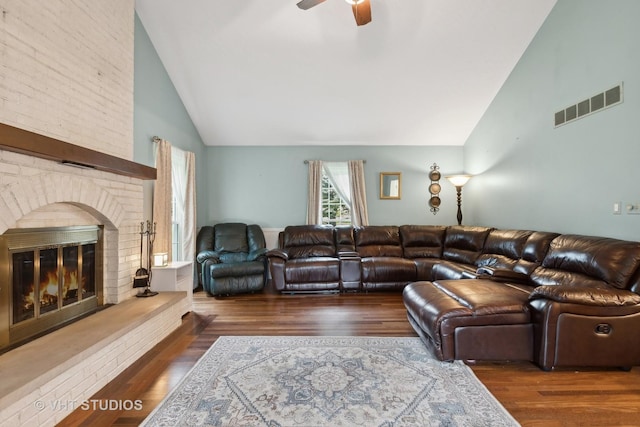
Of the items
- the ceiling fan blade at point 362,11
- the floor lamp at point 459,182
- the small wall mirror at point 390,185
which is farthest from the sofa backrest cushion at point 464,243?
the ceiling fan blade at point 362,11

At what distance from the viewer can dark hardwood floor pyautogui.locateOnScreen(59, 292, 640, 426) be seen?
1743mm

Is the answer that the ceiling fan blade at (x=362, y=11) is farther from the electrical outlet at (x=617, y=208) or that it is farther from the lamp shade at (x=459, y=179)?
the lamp shade at (x=459, y=179)

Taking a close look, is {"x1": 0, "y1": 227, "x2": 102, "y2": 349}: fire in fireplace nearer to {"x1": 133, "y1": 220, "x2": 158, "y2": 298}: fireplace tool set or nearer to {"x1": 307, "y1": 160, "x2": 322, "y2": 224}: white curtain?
{"x1": 133, "y1": 220, "x2": 158, "y2": 298}: fireplace tool set

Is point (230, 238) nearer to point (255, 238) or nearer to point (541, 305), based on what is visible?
point (255, 238)

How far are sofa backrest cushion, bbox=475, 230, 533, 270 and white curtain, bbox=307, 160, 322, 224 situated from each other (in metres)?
2.70

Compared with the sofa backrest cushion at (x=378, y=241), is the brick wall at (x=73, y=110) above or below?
above

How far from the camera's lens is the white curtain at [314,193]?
17.7 feet

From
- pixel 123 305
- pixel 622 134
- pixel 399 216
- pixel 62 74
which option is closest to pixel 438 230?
pixel 399 216

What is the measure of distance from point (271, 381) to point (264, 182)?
391 cm

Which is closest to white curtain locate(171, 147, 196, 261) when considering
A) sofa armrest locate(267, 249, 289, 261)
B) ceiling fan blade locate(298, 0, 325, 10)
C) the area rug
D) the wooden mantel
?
sofa armrest locate(267, 249, 289, 261)

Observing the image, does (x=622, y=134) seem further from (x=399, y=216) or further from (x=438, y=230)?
(x=399, y=216)

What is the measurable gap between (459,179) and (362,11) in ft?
11.7

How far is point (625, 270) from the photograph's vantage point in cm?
224

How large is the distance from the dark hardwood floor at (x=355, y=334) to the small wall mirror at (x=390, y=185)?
2465 mm
